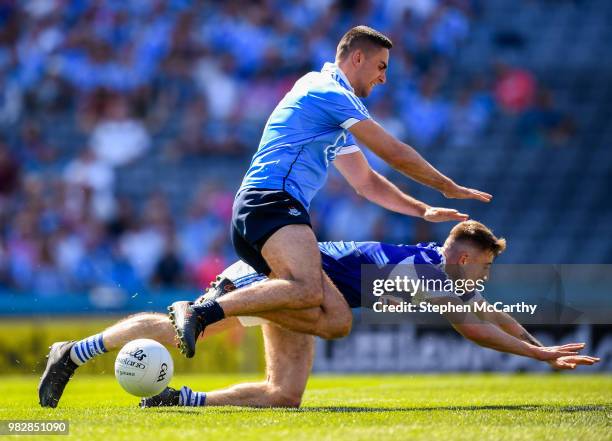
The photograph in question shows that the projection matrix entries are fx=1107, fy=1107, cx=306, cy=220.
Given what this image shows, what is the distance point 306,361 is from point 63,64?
1251 centimetres

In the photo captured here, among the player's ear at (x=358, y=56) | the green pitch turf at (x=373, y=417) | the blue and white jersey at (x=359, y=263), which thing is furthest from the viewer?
the player's ear at (x=358, y=56)

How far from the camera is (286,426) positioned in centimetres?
568

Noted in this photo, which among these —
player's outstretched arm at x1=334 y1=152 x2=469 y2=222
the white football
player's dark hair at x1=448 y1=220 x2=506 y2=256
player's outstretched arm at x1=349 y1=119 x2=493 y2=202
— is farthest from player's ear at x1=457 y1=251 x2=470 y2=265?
the white football

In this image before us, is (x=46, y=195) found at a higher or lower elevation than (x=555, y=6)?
lower

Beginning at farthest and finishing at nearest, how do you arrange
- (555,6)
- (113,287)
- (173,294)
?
(555,6) → (113,287) → (173,294)

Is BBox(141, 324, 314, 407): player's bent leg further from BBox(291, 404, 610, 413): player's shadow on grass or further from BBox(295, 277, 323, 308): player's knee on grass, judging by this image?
BBox(295, 277, 323, 308): player's knee on grass

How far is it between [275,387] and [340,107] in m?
1.83

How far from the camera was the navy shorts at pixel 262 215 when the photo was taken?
22.2ft

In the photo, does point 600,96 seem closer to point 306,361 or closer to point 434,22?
point 434,22

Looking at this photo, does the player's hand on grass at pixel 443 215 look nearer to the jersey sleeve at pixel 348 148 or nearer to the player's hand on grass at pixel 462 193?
the player's hand on grass at pixel 462 193

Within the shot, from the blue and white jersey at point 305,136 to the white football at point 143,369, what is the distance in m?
1.20

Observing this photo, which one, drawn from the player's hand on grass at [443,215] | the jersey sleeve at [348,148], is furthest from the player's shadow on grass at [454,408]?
the jersey sleeve at [348,148]

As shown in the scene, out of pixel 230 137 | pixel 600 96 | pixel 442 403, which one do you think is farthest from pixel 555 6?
pixel 442 403

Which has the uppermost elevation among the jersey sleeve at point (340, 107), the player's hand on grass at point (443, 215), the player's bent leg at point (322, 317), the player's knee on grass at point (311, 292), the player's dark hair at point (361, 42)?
the player's dark hair at point (361, 42)
